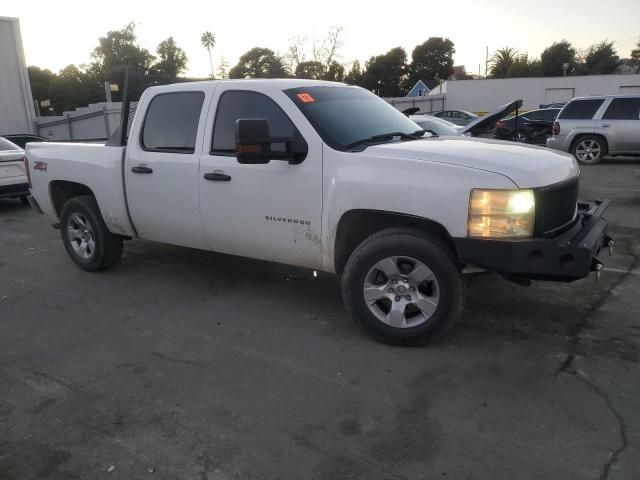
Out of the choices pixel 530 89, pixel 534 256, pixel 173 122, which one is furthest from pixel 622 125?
pixel 530 89

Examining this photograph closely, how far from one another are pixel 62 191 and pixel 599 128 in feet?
40.5

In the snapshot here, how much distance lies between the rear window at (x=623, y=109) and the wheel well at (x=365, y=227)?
459 inches

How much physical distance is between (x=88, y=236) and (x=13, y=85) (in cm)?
1476

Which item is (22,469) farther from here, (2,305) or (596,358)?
(596,358)

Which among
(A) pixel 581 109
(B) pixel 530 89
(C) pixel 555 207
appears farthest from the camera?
(B) pixel 530 89

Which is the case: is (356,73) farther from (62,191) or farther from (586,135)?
(62,191)

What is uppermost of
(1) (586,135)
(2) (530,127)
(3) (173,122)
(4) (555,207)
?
(3) (173,122)

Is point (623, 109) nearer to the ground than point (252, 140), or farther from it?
nearer to the ground

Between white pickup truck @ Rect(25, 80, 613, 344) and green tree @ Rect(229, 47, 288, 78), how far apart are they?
2330 inches

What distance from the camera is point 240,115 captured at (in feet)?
15.0

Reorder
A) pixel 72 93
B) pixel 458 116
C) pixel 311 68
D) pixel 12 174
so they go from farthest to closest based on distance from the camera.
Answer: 1. pixel 72 93
2. pixel 311 68
3. pixel 458 116
4. pixel 12 174

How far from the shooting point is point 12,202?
11.3 metres

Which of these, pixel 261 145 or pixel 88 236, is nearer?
pixel 261 145

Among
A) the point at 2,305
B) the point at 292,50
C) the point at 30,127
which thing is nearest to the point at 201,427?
the point at 2,305
